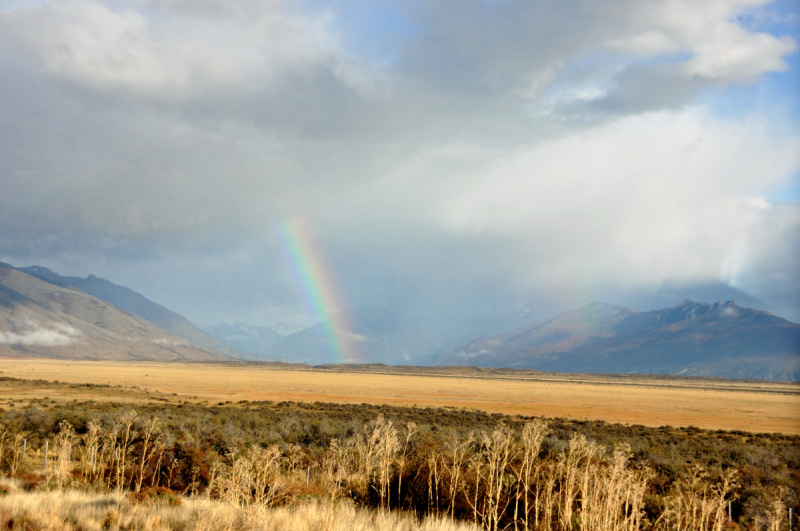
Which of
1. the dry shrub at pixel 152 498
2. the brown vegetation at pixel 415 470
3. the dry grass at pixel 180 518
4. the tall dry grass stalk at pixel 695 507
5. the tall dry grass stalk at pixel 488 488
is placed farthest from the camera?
the dry shrub at pixel 152 498

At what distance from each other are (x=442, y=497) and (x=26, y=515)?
7.07 meters

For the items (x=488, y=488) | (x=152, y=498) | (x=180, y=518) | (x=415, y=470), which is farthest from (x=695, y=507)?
(x=152, y=498)

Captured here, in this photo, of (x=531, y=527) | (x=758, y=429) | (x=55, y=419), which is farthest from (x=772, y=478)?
(x=55, y=419)

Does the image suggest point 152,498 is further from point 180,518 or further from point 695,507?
point 695,507

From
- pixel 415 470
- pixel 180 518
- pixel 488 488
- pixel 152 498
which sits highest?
pixel 488 488

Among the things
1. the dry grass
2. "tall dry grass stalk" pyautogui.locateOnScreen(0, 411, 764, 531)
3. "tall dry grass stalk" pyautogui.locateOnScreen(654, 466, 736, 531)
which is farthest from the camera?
"tall dry grass stalk" pyautogui.locateOnScreen(0, 411, 764, 531)

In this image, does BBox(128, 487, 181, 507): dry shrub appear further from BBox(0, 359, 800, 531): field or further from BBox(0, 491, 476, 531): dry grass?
BBox(0, 491, 476, 531): dry grass

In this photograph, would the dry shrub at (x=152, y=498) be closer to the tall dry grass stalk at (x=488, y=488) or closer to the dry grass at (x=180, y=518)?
the dry grass at (x=180, y=518)

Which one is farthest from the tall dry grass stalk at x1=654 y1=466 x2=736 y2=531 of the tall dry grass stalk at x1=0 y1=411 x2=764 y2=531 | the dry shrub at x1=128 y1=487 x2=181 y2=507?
the dry shrub at x1=128 y1=487 x2=181 y2=507

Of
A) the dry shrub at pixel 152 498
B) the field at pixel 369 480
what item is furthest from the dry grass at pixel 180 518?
the dry shrub at pixel 152 498

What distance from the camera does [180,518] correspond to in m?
8.11

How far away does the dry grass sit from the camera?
24.1ft

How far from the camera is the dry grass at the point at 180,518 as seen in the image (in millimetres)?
7340

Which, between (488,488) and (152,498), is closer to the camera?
(488,488)
